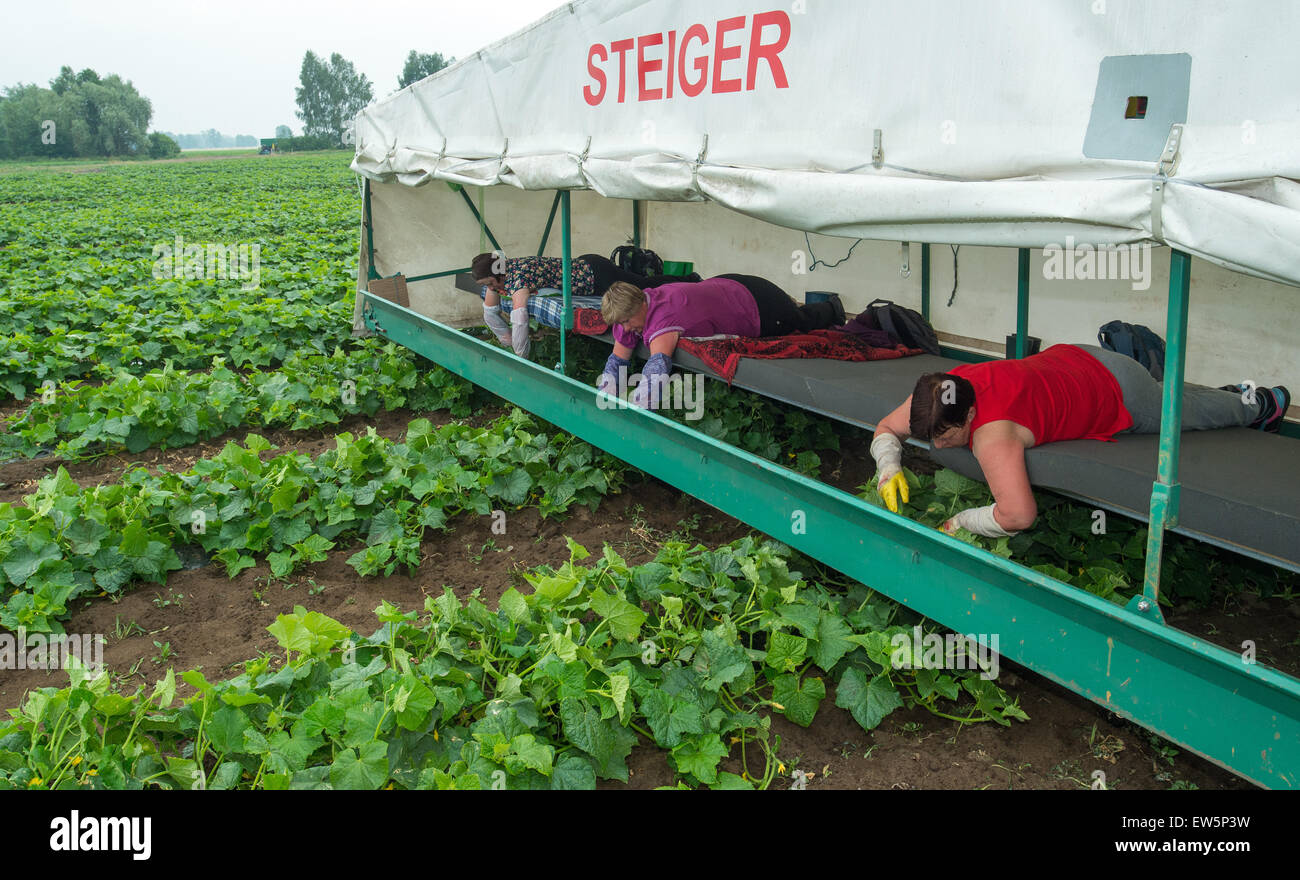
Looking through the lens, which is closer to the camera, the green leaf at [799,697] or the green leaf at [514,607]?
the green leaf at [799,697]

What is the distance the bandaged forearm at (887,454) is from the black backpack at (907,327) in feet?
5.71

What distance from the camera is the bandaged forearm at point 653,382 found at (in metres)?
5.05

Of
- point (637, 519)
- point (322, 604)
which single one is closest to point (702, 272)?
point (637, 519)

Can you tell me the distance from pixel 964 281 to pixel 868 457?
1408 millimetres

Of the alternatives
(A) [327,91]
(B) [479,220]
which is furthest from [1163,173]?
(A) [327,91]

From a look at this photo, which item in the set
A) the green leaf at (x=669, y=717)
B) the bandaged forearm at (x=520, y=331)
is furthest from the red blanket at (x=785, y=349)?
the green leaf at (x=669, y=717)

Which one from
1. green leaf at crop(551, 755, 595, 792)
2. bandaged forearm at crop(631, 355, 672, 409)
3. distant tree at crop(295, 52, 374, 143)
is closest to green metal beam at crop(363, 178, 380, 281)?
bandaged forearm at crop(631, 355, 672, 409)

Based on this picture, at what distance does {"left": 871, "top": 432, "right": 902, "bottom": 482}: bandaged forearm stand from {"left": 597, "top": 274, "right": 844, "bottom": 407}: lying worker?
1578 millimetres

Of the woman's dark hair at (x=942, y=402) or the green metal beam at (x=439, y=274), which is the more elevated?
the green metal beam at (x=439, y=274)

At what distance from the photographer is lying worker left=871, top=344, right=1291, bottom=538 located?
3.51 m

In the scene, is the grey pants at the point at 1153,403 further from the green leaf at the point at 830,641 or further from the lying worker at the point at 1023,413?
the green leaf at the point at 830,641

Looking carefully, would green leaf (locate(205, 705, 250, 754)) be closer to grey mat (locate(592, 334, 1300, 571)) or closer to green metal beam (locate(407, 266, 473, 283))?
grey mat (locate(592, 334, 1300, 571))

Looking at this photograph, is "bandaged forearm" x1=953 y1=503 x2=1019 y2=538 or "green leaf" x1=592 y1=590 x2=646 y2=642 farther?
"bandaged forearm" x1=953 y1=503 x2=1019 y2=538
